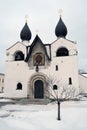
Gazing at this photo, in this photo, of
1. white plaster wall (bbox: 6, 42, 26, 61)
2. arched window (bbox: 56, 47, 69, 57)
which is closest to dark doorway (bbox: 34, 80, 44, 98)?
arched window (bbox: 56, 47, 69, 57)

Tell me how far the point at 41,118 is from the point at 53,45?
14.4m

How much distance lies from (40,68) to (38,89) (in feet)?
8.74

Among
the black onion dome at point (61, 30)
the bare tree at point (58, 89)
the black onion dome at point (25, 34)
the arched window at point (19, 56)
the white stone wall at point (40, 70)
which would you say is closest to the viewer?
the bare tree at point (58, 89)

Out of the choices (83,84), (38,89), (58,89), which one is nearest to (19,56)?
(38,89)

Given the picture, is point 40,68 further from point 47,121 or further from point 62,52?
point 47,121

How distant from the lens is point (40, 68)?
26578 millimetres

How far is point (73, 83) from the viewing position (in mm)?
25125

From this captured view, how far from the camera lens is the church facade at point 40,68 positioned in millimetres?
25594

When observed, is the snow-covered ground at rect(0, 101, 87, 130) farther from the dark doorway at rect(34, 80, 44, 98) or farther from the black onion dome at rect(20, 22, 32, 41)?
the black onion dome at rect(20, 22, 32, 41)

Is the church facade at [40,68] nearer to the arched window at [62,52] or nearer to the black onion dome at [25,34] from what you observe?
the arched window at [62,52]

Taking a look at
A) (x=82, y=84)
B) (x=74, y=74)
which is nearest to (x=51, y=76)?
(x=74, y=74)

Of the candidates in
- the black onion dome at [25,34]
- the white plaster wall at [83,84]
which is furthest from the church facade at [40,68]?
the white plaster wall at [83,84]

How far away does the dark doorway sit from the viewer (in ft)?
86.3

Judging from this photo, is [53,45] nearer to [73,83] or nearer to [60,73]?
[60,73]
